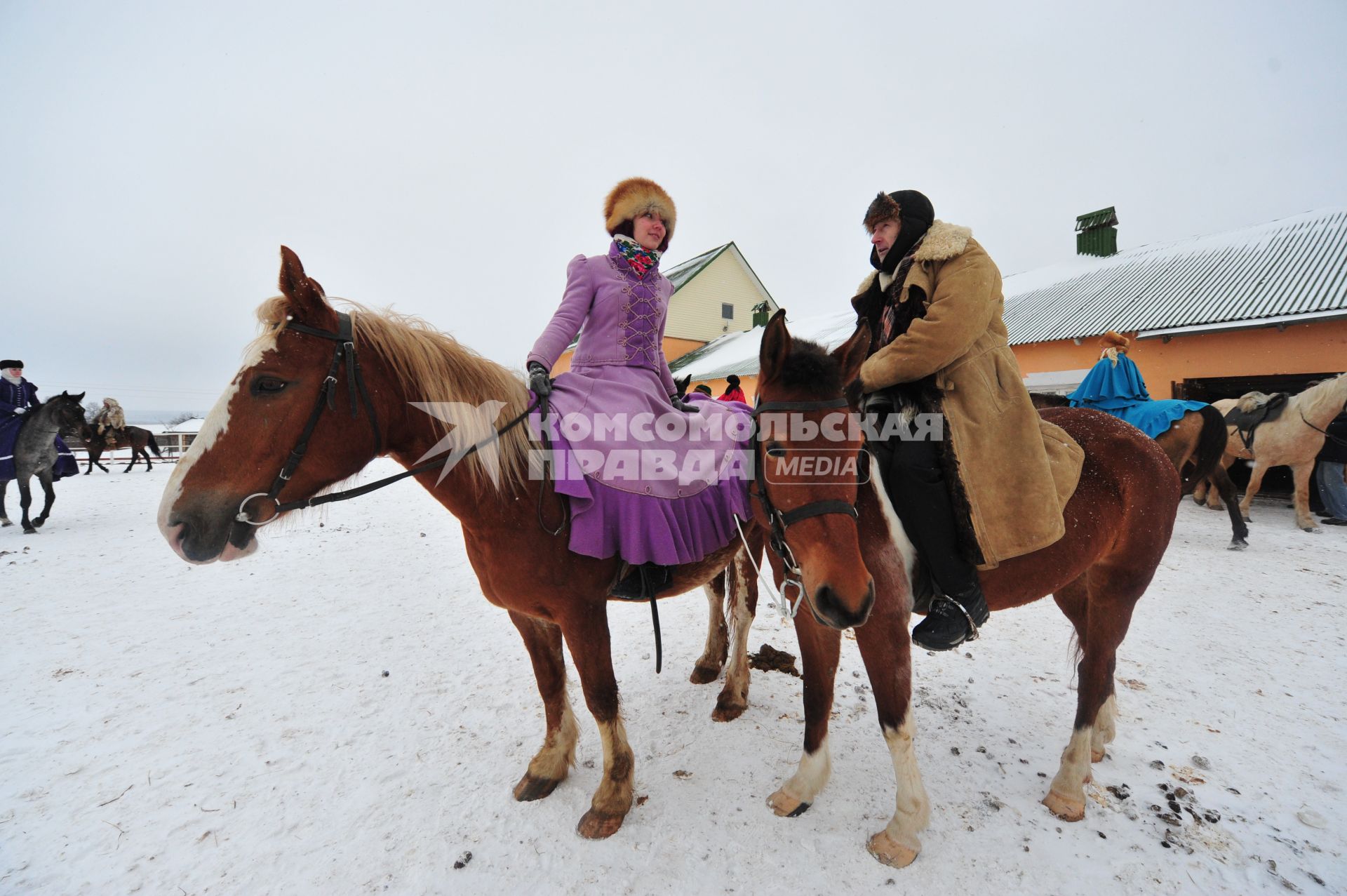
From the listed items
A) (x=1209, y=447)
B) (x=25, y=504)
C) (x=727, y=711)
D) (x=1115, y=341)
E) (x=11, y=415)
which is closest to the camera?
(x=727, y=711)

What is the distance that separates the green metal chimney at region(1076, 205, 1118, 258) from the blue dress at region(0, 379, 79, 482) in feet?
88.1

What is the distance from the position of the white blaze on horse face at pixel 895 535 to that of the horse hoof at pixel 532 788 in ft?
6.62

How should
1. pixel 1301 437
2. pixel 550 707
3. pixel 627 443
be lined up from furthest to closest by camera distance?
pixel 1301 437 < pixel 550 707 < pixel 627 443

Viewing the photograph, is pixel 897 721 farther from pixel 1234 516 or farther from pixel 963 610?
pixel 1234 516

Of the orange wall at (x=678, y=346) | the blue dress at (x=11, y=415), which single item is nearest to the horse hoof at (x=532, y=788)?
the blue dress at (x=11, y=415)

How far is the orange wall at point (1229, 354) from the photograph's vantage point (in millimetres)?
8609

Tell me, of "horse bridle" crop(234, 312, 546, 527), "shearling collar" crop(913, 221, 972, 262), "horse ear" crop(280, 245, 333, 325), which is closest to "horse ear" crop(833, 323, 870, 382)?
"shearling collar" crop(913, 221, 972, 262)

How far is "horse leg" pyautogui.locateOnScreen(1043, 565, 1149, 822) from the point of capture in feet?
7.78

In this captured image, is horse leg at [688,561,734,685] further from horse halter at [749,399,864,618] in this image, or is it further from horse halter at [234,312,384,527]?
horse halter at [234,312,384,527]

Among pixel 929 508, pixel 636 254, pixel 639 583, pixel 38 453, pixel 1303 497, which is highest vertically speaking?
pixel 636 254

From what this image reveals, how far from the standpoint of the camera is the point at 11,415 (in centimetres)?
813

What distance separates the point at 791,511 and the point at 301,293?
77.3 inches

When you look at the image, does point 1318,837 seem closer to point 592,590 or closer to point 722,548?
point 722,548

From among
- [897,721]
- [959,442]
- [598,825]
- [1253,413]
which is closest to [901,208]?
[959,442]
